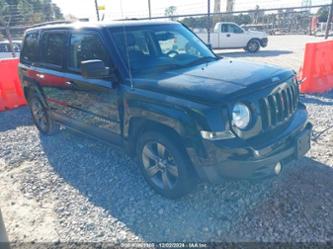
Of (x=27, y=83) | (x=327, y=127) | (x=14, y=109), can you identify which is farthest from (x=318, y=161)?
(x=14, y=109)

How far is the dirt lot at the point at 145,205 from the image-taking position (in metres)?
2.87

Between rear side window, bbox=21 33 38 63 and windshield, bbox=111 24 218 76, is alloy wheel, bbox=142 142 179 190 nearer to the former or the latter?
windshield, bbox=111 24 218 76

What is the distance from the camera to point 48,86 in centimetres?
485

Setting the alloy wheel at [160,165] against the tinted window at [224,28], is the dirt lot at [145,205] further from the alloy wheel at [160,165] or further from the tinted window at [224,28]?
the tinted window at [224,28]

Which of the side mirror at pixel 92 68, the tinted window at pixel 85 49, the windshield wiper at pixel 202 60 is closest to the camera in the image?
the side mirror at pixel 92 68

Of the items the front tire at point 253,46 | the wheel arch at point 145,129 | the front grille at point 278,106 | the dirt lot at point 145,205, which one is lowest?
the dirt lot at point 145,205

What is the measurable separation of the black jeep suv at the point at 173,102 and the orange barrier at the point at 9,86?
10.8 ft

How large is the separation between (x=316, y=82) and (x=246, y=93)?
4.93 metres

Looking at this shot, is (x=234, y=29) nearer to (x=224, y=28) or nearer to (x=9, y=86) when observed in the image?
(x=224, y=28)

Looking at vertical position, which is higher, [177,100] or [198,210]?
[177,100]

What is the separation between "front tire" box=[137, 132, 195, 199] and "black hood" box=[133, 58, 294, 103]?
53 centimetres

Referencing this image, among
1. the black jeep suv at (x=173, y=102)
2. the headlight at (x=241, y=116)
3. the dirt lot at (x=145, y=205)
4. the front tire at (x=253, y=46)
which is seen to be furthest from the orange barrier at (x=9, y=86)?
the front tire at (x=253, y=46)

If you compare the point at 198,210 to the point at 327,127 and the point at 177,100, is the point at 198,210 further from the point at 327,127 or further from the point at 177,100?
the point at 327,127

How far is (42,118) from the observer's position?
557cm
